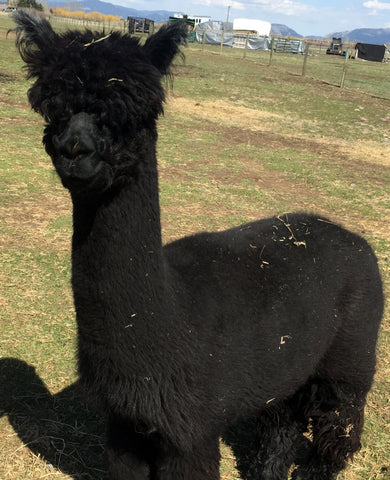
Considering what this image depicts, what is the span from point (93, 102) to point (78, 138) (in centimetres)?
15

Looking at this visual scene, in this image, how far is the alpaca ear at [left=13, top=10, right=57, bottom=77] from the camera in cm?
200

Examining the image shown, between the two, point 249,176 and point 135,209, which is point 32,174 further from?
point 135,209

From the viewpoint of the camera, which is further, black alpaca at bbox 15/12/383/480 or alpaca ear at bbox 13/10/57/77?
alpaca ear at bbox 13/10/57/77

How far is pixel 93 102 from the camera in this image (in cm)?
Answer: 180

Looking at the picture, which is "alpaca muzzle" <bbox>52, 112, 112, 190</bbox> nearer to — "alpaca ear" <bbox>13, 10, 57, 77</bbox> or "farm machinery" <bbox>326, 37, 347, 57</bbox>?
"alpaca ear" <bbox>13, 10, 57, 77</bbox>

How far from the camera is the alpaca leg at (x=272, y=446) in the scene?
11.5ft

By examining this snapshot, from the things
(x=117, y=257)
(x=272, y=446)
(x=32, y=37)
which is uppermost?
(x=32, y=37)

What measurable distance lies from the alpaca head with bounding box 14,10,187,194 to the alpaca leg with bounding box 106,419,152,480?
166 centimetres

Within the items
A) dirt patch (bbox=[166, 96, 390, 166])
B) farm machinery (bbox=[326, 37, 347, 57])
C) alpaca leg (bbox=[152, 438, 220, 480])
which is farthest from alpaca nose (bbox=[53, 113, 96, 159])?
farm machinery (bbox=[326, 37, 347, 57])

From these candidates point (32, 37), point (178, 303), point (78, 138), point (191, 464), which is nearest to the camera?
point (78, 138)

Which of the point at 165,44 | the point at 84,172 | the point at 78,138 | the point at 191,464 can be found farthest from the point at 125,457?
the point at 165,44

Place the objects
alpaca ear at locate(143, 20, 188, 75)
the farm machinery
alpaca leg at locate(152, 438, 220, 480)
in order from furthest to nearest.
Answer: the farm machinery → alpaca leg at locate(152, 438, 220, 480) → alpaca ear at locate(143, 20, 188, 75)

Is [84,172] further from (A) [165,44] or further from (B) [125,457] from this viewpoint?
(B) [125,457]

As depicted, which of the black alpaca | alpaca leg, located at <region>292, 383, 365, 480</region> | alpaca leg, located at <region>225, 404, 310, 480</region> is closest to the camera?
the black alpaca
